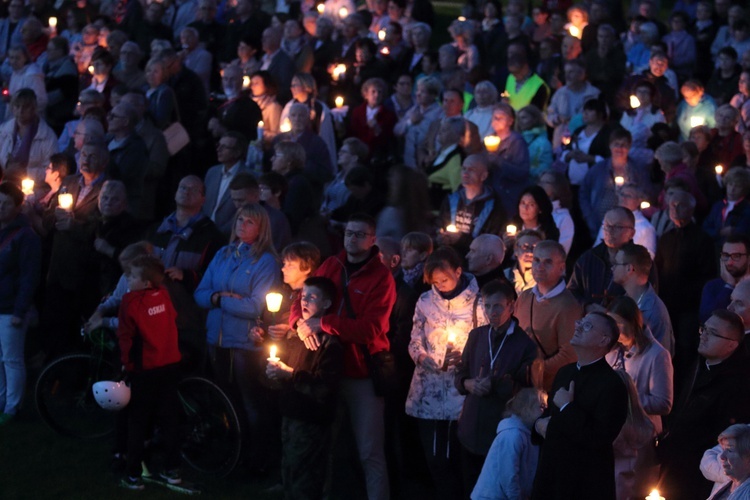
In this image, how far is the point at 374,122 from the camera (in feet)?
44.2

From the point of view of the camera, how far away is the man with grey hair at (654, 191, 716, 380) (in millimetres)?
9500

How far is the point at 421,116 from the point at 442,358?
573 cm

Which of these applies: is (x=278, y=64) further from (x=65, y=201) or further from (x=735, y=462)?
(x=735, y=462)

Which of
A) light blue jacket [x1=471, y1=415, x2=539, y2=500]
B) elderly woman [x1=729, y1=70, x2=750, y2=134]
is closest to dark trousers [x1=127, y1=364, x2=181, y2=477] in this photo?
light blue jacket [x1=471, y1=415, x2=539, y2=500]

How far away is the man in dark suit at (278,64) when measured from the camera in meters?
14.9

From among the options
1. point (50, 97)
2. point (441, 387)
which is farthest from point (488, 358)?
point (50, 97)

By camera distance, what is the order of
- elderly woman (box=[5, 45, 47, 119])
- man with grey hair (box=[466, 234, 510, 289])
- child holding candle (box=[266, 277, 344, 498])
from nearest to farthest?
child holding candle (box=[266, 277, 344, 498]) < man with grey hair (box=[466, 234, 510, 289]) < elderly woman (box=[5, 45, 47, 119])

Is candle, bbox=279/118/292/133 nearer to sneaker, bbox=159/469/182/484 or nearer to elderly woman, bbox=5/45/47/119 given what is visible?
elderly woman, bbox=5/45/47/119

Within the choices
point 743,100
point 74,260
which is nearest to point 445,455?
point 74,260

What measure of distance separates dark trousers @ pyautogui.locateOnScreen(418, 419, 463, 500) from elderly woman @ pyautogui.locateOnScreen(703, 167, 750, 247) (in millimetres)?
3452

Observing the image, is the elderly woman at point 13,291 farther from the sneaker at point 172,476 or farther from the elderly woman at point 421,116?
the elderly woman at point 421,116

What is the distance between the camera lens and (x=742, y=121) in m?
12.7

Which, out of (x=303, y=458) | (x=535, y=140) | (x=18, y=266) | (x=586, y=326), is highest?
(x=586, y=326)

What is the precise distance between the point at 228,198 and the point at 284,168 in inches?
22.3
